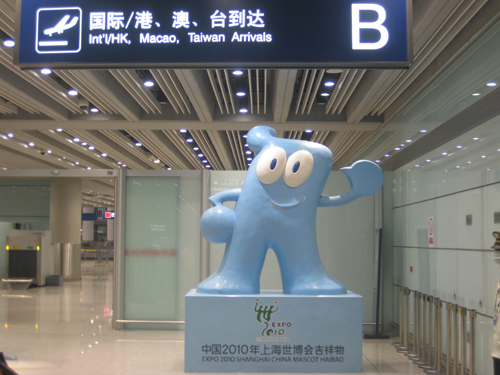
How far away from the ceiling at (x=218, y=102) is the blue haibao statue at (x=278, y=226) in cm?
174

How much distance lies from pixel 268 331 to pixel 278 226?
0.95 metres

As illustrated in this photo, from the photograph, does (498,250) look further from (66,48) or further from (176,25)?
(66,48)

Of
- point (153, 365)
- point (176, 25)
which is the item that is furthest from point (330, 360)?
point (176, 25)

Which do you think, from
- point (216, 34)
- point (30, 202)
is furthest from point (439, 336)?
point (30, 202)

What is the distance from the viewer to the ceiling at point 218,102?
4.95 meters

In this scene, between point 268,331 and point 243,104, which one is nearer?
point 268,331

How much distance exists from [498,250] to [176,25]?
2.62 m

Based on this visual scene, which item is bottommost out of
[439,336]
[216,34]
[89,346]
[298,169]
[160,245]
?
[89,346]

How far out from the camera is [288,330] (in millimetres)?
4324

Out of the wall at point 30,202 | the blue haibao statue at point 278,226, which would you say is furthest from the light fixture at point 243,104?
the wall at point 30,202

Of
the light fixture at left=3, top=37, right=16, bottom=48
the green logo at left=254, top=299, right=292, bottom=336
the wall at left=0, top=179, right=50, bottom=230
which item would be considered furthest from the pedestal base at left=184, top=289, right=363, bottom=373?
the wall at left=0, top=179, right=50, bottom=230

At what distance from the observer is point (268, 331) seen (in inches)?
170

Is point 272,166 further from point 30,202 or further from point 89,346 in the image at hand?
point 30,202

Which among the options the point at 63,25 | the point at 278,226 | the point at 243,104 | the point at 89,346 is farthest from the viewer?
the point at 243,104
